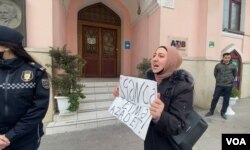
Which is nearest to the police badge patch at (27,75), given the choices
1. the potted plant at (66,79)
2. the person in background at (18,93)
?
the person in background at (18,93)

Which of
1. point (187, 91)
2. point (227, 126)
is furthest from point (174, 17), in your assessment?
point (187, 91)

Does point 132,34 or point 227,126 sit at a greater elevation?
point 132,34

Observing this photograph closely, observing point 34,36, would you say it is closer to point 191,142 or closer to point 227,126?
point 191,142

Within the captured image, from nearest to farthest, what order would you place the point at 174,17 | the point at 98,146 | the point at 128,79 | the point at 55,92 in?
the point at 128,79 < the point at 98,146 < the point at 55,92 < the point at 174,17

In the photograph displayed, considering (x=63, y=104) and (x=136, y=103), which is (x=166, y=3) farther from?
(x=136, y=103)

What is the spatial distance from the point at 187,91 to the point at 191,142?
0.41 metres

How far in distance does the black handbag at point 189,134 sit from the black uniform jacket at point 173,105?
7 centimetres

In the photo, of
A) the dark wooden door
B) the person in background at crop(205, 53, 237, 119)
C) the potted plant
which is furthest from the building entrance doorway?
the person in background at crop(205, 53, 237, 119)

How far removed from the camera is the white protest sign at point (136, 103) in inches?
53.9

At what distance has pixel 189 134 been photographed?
1412 millimetres

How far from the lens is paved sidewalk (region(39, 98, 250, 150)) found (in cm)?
319

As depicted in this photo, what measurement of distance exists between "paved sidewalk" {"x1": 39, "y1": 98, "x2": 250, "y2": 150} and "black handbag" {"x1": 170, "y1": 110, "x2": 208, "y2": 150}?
A: 74.2 inches

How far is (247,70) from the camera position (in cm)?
781

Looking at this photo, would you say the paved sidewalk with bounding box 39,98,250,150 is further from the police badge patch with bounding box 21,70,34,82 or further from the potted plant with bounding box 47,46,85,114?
the police badge patch with bounding box 21,70,34,82
